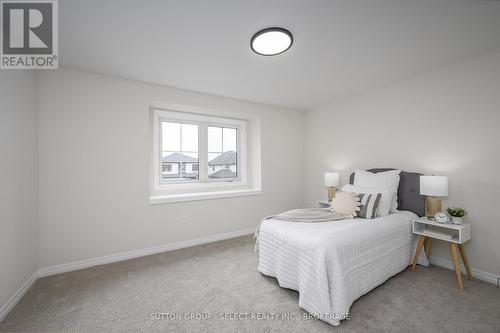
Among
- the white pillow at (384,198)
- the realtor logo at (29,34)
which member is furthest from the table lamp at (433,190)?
the realtor logo at (29,34)

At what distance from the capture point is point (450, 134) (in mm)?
2455

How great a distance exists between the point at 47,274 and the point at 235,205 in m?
2.40

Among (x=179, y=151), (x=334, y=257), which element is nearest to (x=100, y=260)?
(x=179, y=151)

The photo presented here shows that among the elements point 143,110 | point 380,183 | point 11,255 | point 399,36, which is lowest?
point 11,255

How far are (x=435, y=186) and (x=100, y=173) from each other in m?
3.81

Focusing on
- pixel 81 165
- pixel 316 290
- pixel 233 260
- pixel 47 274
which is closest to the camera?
pixel 316 290

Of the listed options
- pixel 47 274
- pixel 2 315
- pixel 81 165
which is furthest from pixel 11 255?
pixel 81 165

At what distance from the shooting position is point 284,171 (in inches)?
163

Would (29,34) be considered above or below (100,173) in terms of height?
above

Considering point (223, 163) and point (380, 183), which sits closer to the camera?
point (380, 183)

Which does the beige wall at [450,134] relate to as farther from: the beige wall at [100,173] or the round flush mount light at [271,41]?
the beige wall at [100,173]

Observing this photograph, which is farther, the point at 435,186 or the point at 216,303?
the point at 435,186

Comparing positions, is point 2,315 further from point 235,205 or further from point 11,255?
point 235,205

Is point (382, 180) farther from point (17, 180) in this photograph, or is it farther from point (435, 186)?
point (17, 180)
